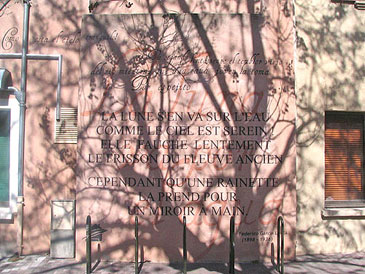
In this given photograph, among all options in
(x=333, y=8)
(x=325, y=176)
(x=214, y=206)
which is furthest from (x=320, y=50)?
(x=214, y=206)

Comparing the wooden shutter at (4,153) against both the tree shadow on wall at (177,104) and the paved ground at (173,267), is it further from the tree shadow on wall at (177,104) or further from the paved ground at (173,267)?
the tree shadow on wall at (177,104)

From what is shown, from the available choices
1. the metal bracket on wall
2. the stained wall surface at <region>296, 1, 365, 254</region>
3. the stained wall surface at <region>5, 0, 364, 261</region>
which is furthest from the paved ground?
the metal bracket on wall

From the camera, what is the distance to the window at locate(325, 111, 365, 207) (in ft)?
21.1

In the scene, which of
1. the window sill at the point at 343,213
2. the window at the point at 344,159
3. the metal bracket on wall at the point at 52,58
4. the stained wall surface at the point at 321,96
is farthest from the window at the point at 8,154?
the window at the point at 344,159

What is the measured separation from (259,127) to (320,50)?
6.46ft

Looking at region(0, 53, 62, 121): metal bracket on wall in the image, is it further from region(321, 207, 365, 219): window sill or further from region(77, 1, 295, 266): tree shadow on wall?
region(321, 207, 365, 219): window sill

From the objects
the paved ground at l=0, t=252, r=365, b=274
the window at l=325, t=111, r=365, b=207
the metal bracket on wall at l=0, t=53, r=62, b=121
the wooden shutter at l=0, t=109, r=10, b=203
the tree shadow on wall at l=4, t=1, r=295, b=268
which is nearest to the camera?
the paved ground at l=0, t=252, r=365, b=274

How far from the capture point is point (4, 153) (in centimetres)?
632

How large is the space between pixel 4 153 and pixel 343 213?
21.1 feet

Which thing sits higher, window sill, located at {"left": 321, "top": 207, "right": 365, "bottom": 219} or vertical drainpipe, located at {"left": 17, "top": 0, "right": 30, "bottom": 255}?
vertical drainpipe, located at {"left": 17, "top": 0, "right": 30, "bottom": 255}

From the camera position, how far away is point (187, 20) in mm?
5898

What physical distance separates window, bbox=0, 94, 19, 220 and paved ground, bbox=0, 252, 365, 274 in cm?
100

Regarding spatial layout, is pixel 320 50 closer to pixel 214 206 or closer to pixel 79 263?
pixel 214 206

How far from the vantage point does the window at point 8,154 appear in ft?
20.1
